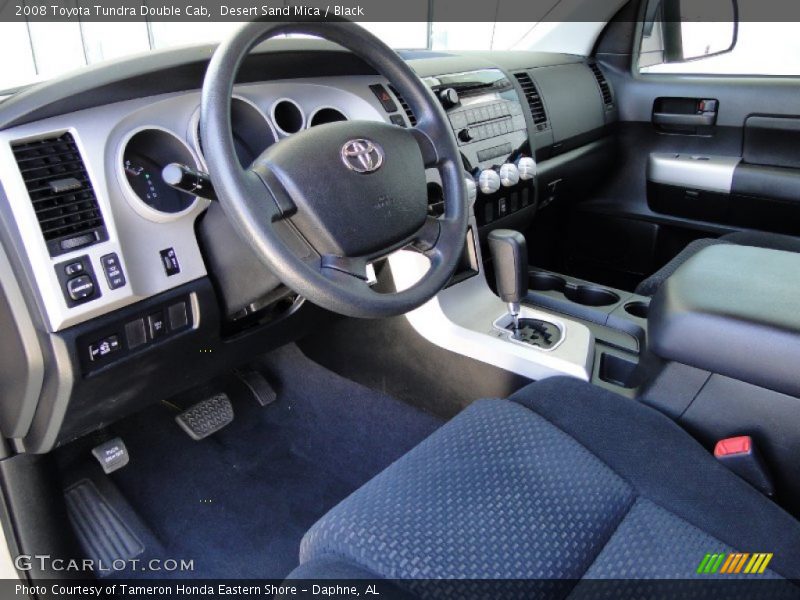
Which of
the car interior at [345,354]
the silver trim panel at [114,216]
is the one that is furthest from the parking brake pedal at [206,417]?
the silver trim panel at [114,216]

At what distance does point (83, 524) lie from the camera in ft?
4.82

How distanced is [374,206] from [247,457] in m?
0.98

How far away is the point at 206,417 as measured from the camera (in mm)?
1735

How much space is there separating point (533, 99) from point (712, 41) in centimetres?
86

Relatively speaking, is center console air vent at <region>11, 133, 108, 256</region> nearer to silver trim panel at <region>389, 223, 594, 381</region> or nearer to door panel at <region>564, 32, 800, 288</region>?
silver trim panel at <region>389, 223, 594, 381</region>

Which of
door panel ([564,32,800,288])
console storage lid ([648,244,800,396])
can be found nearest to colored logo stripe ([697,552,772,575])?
console storage lid ([648,244,800,396])

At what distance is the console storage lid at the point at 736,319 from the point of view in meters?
Answer: 1.00

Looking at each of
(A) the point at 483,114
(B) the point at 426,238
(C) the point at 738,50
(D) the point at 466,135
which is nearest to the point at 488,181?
(D) the point at 466,135

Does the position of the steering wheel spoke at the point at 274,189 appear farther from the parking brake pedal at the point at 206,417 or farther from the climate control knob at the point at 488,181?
the parking brake pedal at the point at 206,417

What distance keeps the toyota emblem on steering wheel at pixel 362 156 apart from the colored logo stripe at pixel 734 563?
26.8 inches

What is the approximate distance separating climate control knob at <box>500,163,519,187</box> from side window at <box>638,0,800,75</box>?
106 centimetres

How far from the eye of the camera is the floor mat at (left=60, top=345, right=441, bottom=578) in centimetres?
155

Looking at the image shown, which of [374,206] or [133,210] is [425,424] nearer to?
[374,206]

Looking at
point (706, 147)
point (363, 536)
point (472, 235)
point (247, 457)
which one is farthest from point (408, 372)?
point (706, 147)
